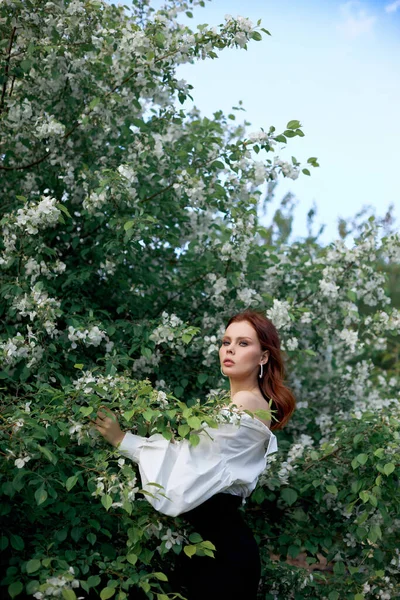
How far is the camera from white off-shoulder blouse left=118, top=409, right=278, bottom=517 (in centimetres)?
256

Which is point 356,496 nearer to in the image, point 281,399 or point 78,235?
point 281,399

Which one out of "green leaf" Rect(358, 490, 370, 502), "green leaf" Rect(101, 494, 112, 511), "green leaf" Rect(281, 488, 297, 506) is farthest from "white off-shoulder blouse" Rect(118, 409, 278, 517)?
"green leaf" Rect(281, 488, 297, 506)

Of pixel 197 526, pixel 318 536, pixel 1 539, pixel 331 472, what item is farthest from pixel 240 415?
pixel 318 536

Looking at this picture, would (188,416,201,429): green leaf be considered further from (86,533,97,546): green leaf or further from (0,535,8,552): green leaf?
(0,535,8,552): green leaf

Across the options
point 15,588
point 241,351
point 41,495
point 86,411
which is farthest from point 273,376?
point 15,588

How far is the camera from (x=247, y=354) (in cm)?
310

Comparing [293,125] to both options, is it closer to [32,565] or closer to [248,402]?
[248,402]

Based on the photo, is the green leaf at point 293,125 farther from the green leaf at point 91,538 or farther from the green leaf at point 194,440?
the green leaf at point 91,538

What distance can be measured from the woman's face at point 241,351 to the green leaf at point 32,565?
1.08m

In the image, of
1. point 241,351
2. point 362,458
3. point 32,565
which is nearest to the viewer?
point 32,565

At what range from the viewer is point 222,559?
2719 millimetres

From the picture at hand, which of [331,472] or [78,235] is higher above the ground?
[78,235]

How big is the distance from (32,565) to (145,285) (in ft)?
6.38

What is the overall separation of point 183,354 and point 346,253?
3.96ft
